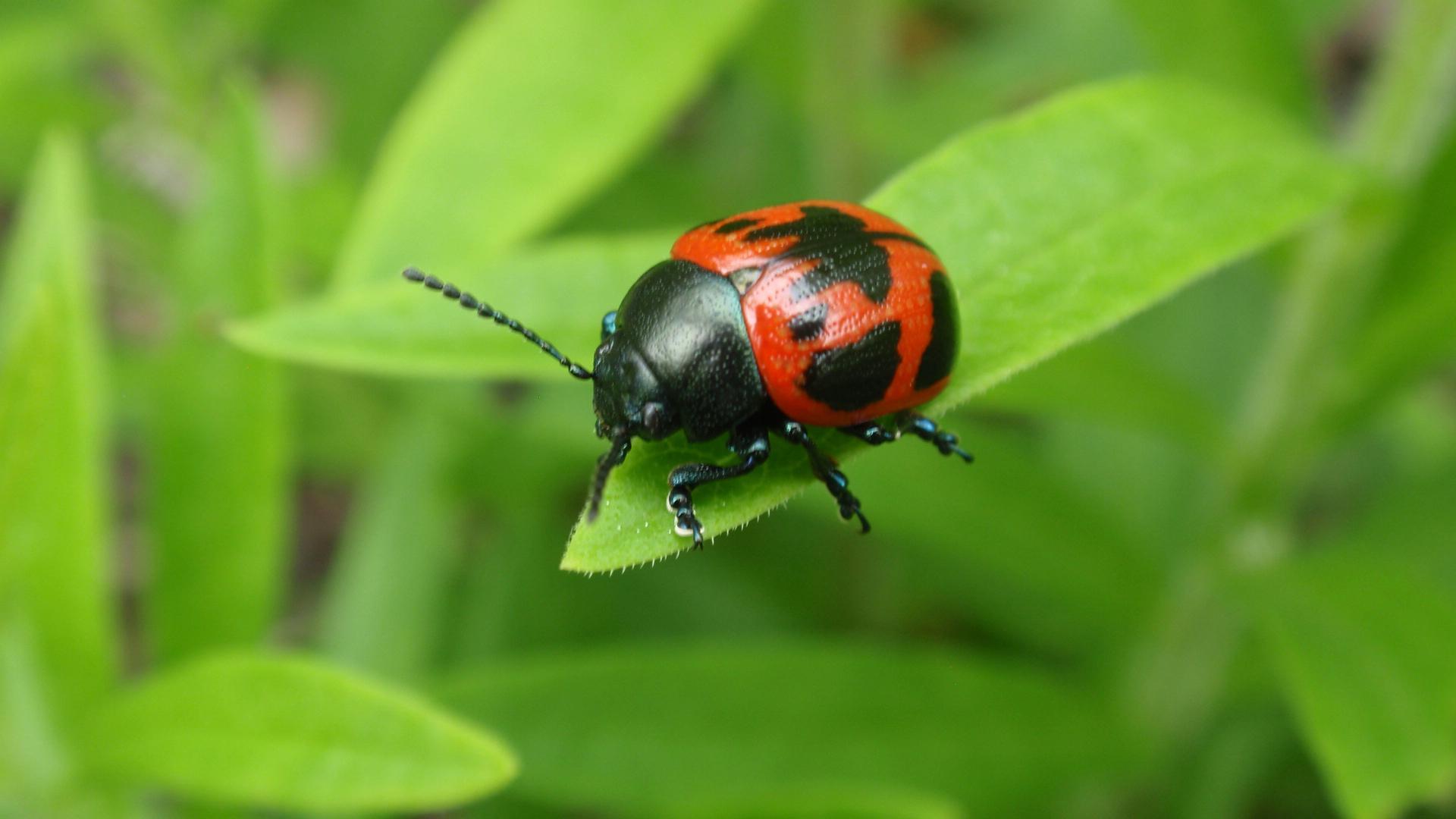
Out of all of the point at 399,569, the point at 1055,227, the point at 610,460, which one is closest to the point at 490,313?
the point at 610,460

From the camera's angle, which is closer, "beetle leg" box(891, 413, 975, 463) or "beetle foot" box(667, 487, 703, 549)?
"beetle foot" box(667, 487, 703, 549)

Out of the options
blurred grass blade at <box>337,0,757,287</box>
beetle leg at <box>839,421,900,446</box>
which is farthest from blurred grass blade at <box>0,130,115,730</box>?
beetle leg at <box>839,421,900,446</box>

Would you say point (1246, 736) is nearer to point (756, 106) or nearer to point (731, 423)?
point (731, 423)

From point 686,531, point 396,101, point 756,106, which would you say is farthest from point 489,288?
point 756,106

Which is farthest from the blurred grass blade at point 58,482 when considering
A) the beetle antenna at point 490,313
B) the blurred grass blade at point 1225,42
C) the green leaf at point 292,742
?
the blurred grass blade at point 1225,42

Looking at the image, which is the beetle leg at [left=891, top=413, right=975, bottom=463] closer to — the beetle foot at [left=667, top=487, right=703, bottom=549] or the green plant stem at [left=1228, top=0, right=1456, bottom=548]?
the beetle foot at [left=667, top=487, right=703, bottom=549]

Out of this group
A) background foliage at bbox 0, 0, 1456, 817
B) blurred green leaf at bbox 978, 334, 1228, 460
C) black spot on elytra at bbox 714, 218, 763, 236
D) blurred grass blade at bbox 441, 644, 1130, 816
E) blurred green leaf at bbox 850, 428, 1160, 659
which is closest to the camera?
background foliage at bbox 0, 0, 1456, 817

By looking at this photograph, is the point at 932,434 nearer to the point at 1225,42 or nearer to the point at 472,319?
the point at 472,319
